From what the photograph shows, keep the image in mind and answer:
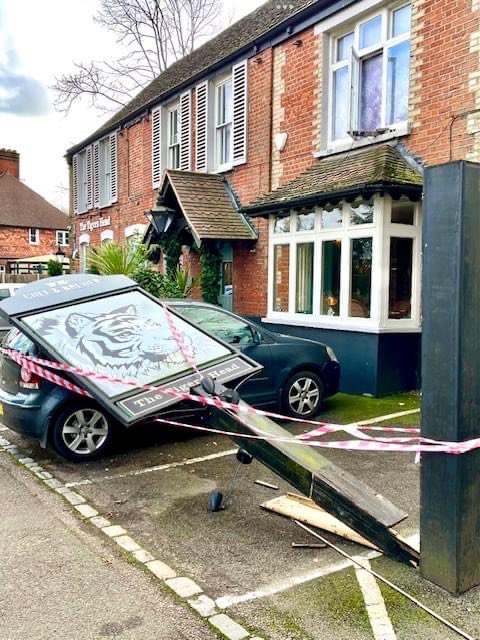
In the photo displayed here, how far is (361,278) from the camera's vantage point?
915cm

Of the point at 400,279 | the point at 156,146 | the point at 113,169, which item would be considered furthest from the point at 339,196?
the point at 113,169

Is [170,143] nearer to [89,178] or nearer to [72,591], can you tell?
[89,178]

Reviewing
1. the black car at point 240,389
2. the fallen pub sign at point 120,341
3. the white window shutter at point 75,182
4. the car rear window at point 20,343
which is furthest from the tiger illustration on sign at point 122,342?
the white window shutter at point 75,182

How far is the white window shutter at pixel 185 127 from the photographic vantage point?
47.8 ft

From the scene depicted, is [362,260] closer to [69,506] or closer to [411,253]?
[411,253]

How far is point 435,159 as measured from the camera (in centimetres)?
859

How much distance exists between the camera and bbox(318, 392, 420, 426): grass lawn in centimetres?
756

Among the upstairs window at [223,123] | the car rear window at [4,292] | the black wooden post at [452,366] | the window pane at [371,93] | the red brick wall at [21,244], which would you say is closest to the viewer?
the black wooden post at [452,366]

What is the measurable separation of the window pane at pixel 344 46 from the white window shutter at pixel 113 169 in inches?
389

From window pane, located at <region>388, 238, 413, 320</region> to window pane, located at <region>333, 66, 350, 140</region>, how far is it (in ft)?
8.15

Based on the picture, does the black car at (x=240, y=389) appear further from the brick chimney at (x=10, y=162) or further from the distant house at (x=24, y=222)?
the brick chimney at (x=10, y=162)

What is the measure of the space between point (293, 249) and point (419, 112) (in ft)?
9.75

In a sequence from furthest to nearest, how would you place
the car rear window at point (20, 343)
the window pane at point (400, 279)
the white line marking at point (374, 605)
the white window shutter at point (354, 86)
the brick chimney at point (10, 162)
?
the brick chimney at point (10, 162) < the white window shutter at point (354, 86) < the window pane at point (400, 279) < the car rear window at point (20, 343) < the white line marking at point (374, 605)

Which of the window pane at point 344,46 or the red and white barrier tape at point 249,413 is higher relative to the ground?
the window pane at point 344,46
